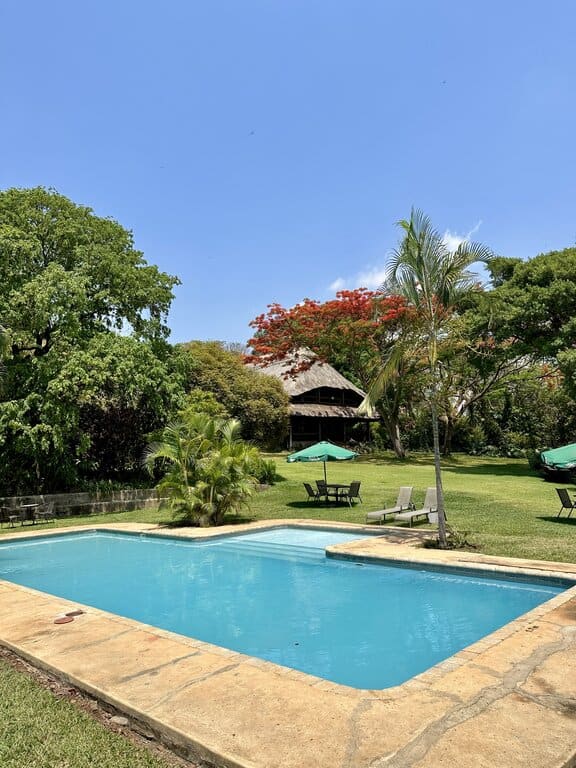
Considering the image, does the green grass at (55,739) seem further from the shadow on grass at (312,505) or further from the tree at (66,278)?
the tree at (66,278)

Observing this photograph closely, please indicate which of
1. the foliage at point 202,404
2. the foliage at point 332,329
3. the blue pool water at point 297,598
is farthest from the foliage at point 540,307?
the blue pool water at point 297,598

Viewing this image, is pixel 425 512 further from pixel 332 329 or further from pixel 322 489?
pixel 332 329

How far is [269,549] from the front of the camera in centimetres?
1285

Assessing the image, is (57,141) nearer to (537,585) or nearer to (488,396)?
(537,585)

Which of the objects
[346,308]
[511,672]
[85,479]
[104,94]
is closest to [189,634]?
[511,672]

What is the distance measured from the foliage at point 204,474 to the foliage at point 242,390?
14.0m

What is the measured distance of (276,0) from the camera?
39.3ft

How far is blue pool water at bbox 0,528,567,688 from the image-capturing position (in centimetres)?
666

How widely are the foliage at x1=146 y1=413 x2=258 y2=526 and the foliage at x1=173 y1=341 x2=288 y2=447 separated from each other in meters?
14.0

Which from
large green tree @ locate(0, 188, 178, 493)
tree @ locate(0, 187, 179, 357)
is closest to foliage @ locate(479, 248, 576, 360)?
tree @ locate(0, 187, 179, 357)

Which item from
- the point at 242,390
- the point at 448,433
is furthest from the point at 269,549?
the point at 448,433

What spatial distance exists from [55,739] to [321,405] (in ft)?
126

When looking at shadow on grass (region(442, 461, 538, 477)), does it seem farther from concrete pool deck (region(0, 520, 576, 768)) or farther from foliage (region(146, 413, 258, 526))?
concrete pool deck (region(0, 520, 576, 768))

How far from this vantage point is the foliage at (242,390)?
30453mm
